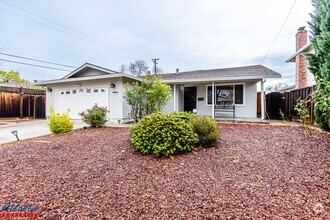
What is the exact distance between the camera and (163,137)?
13.0 feet

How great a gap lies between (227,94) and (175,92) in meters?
3.23

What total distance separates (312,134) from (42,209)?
259 inches

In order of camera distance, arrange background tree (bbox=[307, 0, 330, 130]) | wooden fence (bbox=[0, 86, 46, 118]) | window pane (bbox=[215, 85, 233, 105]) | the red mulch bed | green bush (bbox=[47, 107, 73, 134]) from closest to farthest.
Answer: the red mulch bed
background tree (bbox=[307, 0, 330, 130])
green bush (bbox=[47, 107, 73, 134])
window pane (bbox=[215, 85, 233, 105])
wooden fence (bbox=[0, 86, 46, 118])

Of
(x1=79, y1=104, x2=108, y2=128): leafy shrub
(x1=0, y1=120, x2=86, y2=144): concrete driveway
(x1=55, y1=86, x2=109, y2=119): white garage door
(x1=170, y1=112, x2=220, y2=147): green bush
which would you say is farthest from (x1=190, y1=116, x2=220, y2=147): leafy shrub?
(x1=55, y1=86, x2=109, y2=119): white garage door

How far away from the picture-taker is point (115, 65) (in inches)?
1054

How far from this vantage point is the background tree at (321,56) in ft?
15.9

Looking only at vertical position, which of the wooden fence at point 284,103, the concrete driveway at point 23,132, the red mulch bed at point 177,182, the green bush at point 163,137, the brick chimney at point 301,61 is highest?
the brick chimney at point 301,61

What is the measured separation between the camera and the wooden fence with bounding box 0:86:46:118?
12648mm

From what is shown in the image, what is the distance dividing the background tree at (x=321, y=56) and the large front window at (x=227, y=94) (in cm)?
475

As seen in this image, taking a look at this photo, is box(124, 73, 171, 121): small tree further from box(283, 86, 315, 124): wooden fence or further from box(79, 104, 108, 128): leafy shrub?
box(283, 86, 315, 124): wooden fence

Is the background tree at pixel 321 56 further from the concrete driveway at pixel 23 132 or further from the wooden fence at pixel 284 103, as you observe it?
the concrete driveway at pixel 23 132

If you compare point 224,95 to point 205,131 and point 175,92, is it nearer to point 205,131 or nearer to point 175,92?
point 175,92

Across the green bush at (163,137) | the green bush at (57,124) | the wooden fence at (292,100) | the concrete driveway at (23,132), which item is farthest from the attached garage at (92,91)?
the wooden fence at (292,100)

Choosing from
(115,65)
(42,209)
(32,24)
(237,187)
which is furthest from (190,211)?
(115,65)
